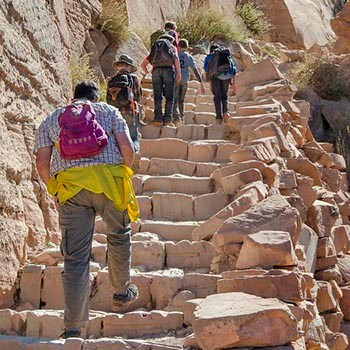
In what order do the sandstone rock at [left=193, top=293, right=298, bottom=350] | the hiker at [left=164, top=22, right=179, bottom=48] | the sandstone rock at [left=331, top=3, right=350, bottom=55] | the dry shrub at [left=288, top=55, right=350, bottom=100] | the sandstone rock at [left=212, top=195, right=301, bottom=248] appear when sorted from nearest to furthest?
the sandstone rock at [left=193, top=293, right=298, bottom=350] → the sandstone rock at [left=212, top=195, right=301, bottom=248] → the hiker at [left=164, top=22, right=179, bottom=48] → the dry shrub at [left=288, top=55, right=350, bottom=100] → the sandstone rock at [left=331, top=3, right=350, bottom=55]

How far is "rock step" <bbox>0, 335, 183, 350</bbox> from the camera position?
19.3 feet

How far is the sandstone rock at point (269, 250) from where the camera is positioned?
20.8ft

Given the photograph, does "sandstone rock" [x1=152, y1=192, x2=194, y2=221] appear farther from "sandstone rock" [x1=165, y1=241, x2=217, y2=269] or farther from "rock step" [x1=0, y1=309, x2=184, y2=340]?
"rock step" [x1=0, y1=309, x2=184, y2=340]

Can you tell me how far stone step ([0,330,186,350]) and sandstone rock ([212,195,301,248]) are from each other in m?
1.08

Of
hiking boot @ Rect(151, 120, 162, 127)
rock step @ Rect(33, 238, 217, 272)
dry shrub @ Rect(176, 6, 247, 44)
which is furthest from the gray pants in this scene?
dry shrub @ Rect(176, 6, 247, 44)


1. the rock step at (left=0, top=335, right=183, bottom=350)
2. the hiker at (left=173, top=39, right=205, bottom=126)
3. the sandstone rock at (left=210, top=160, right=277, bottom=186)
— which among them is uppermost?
the hiker at (left=173, top=39, right=205, bottom=126)

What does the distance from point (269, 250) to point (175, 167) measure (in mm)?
3885

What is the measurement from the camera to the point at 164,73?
11422 mm

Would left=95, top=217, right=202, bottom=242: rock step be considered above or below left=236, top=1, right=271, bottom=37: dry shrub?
below

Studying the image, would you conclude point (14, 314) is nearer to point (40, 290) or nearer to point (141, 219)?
point (40, 290)

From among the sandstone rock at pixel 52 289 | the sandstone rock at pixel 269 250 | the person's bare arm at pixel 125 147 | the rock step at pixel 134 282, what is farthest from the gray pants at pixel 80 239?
the sandstone rock at pixel 52 289

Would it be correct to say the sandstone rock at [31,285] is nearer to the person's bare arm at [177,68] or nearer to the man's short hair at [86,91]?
the man's short hair at [86,91]

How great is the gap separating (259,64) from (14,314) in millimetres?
9331

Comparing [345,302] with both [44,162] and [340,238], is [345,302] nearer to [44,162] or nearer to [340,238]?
[340,238]
